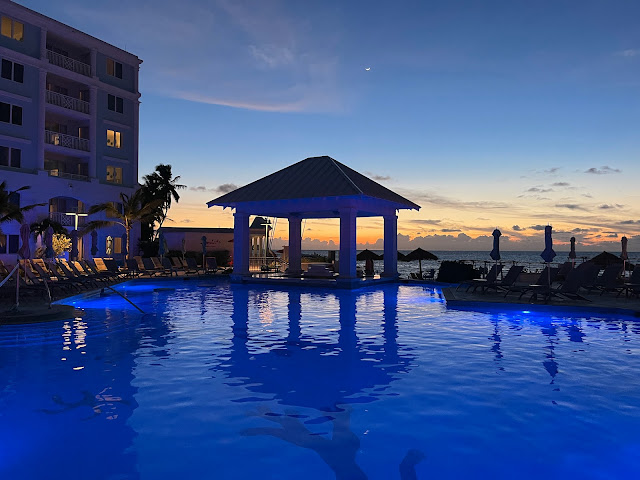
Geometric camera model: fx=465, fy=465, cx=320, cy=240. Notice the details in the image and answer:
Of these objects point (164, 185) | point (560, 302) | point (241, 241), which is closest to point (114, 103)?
point (164, 185)

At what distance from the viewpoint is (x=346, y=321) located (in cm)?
1192

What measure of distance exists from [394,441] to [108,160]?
34.2 m

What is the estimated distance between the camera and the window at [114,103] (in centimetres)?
3394

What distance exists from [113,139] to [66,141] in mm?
3594

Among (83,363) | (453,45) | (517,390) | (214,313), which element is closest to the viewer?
(517,390)

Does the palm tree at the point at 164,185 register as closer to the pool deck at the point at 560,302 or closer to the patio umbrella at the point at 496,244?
the patio umbrella at the point at 496,244

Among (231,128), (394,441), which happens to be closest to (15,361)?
(394,441)

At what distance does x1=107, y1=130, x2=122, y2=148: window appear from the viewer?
34.2 m

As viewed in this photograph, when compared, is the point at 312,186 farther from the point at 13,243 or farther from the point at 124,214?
the point at 13,243

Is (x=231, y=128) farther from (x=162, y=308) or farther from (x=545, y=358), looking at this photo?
(x=545, y=358)

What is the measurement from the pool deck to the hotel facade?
73.0 feet

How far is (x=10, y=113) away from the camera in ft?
91.3

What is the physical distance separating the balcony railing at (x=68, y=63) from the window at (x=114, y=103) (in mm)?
2085

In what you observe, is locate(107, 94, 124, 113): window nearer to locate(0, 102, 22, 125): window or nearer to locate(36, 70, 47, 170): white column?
locate(36, 70, 47, 170): white column
